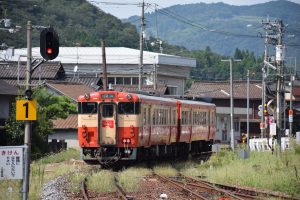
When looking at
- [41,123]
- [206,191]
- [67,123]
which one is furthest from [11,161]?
Answer: [67,123]

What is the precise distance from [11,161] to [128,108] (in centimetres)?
1163

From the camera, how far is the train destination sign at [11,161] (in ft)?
38.9

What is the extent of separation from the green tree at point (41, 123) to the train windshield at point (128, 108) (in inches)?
249

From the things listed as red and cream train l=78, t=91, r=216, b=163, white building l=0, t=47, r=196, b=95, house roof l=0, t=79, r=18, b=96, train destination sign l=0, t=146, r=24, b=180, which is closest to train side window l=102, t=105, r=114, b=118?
red and cream train l=78, t=91, r=216, b=163

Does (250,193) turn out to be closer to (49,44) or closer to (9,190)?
(9,190)

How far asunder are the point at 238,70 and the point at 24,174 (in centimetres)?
11184

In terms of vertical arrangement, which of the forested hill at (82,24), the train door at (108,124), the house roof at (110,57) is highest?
the forested hill at (82,24)

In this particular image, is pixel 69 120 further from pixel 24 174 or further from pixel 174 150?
pixel 24 174

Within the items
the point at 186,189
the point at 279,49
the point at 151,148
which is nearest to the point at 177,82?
the point at 279,49

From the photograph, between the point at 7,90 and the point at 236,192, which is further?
the point at 7,90

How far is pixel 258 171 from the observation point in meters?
22.2

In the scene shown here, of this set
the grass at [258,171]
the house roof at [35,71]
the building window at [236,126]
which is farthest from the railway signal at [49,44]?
the building window at [236,126]

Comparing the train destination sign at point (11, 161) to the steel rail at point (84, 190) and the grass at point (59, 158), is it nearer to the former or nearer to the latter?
the steel rail at point (84, 190)

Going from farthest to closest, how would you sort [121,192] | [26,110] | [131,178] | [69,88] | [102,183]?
[69,88]
[131,178]
[102,183]
[121,192]
[26,110]
